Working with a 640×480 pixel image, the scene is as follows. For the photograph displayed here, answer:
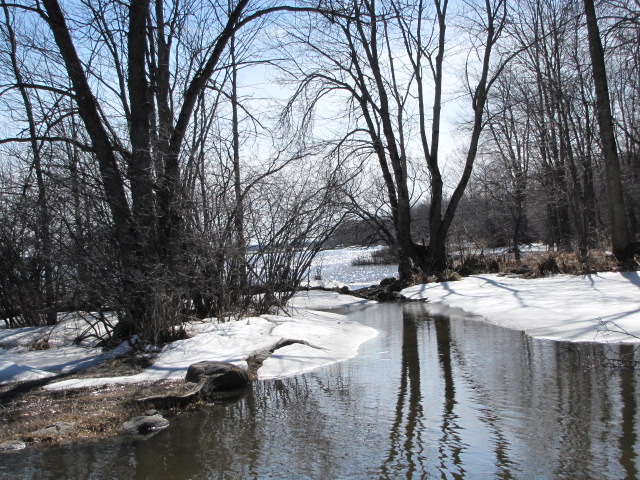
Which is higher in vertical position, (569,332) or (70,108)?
(70,108)

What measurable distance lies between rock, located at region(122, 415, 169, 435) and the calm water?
0.11 metres

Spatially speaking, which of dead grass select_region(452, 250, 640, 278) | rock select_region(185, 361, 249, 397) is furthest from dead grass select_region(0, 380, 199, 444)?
dead grass select_region(452, 250, 640, 278)

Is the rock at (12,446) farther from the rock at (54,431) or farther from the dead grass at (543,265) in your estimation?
the dead grass at (543,265)

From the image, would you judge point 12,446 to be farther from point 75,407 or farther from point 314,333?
point 314,333

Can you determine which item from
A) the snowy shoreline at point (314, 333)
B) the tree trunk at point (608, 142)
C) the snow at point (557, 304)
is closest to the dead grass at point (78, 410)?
the snowy shoreline at point (314, 333)

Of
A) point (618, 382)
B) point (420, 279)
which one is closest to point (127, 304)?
point (618, 382)

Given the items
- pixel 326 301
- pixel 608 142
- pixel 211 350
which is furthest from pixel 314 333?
pixel 608 142

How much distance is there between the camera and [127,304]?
7719 mm

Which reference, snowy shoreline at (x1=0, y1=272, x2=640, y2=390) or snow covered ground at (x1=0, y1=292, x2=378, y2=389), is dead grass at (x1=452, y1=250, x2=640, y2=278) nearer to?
snowy shoreline at (x1=0, y1=272, x2=640, y2=390)

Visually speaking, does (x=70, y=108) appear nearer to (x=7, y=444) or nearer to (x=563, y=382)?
(x=7, y=444)

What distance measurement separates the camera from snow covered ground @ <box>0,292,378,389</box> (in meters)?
6.43

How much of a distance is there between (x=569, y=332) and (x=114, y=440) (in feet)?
19.8

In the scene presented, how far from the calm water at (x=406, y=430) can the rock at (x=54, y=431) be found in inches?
9.1

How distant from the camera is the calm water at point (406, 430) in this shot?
12.1ft
